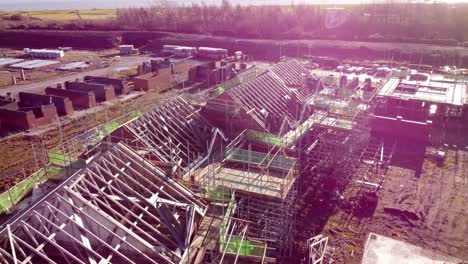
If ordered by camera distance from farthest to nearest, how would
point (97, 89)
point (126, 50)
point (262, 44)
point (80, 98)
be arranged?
point (126, 50) < point (262, 44) < point (97, 89) < point (80, 98)

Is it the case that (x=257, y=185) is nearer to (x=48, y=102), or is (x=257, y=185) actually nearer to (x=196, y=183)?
(x=196, y=183)

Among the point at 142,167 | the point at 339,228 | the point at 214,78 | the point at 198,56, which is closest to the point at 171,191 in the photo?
the point at 142,167

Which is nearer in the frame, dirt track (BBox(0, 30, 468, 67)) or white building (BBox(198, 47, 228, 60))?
dirt track (BBox(0, 30, 468, 67))

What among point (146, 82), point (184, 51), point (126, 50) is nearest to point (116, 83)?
point (146, 82)

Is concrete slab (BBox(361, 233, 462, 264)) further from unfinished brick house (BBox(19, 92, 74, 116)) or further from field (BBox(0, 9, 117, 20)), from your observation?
field (BBox(0, 9, 117, 20))

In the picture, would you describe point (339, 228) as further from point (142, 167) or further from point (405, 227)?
point (142, 167)

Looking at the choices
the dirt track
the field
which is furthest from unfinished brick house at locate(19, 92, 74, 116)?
the field
